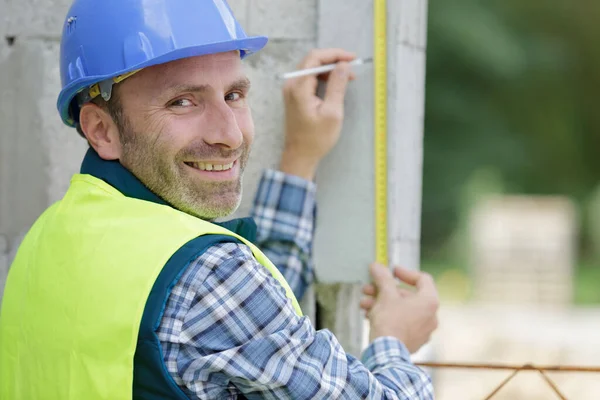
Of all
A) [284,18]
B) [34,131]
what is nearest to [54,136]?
[34,131]

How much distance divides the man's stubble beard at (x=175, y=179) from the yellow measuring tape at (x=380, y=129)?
834 mm

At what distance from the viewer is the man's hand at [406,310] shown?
7.72 ft

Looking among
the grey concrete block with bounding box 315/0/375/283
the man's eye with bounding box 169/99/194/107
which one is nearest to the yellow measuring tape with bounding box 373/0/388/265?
the grey concrete block with bounding box 315/0/375/283

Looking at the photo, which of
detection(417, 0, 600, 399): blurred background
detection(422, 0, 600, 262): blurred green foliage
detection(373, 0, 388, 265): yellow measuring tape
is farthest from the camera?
detection(422, 0, 600, 262): blurred green foliage

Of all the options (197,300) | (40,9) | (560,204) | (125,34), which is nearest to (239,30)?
(125,34)

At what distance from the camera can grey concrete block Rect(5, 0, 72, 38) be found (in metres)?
2.73

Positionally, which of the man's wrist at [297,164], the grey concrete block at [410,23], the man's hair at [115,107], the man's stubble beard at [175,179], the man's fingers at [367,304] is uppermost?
the grey concrete block at [410,23]

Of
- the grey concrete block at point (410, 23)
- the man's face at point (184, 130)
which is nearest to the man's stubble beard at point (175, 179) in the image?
the man's face at point (184, 130)

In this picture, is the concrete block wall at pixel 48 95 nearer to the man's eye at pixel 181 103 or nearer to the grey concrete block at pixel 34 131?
the grey concrete block at pixel 34 131

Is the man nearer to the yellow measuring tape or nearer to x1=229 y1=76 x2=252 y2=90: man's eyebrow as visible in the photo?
x1=229 y1=76 x2=252 y2=90: man's eyebrow

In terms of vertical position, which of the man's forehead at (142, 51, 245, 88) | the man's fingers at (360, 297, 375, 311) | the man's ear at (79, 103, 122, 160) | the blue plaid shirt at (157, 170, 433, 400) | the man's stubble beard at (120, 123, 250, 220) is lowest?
the man's fingers at (360, 297, 375, 311)

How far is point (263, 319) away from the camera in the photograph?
1721mm

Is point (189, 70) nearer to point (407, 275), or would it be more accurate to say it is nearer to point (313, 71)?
point (313, 71)

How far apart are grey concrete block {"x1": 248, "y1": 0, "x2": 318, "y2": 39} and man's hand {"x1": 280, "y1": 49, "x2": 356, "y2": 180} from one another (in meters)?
0.11
